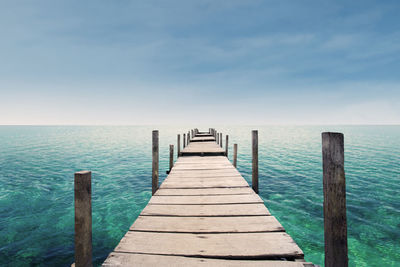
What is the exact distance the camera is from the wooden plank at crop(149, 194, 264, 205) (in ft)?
13.7

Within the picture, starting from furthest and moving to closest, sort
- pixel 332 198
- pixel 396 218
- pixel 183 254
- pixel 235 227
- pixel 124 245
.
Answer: pixel 396 218 < pixel 235 227 < pixel 124 245 < pixel 183 254 < pixel 332 198

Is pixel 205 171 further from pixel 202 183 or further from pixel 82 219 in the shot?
pixel 82 219

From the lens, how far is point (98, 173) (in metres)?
14.9

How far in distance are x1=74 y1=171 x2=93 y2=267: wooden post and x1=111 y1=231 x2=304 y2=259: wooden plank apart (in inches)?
13.8

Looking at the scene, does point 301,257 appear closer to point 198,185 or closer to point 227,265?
point 227,265

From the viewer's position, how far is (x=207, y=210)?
377 centimetres

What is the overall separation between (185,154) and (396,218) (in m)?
9.11

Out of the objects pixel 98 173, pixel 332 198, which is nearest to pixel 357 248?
pixel 332 198

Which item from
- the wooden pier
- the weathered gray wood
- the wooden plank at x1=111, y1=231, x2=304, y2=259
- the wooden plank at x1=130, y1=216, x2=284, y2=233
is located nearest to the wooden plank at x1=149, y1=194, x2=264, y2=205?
the wooden pier

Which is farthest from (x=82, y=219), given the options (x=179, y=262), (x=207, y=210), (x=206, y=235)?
(x=207, y=210)

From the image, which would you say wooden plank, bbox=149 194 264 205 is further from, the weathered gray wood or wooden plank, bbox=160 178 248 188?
the weathered gray wood

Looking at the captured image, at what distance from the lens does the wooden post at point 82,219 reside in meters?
2.33

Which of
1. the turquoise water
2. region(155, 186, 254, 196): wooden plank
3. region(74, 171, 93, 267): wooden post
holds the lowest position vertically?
the turquoise water

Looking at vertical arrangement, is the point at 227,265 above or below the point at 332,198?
below
